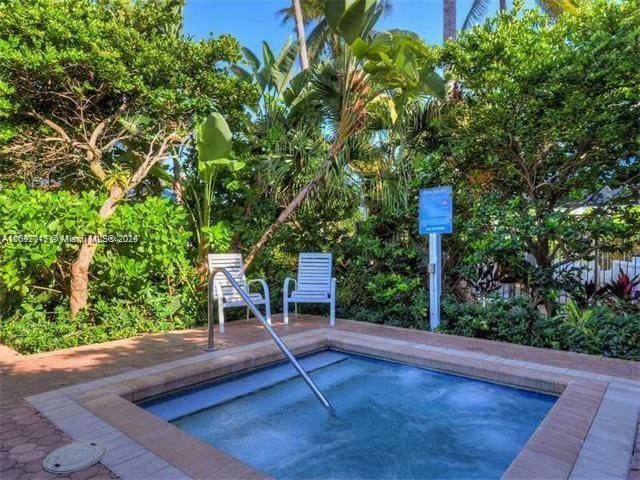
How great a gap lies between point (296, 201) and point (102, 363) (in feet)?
13.2

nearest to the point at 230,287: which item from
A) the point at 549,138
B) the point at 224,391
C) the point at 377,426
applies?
the point at 224,391

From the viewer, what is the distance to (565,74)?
5609 mm

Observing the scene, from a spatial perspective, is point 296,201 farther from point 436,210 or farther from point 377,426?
point 377,426

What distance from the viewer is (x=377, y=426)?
3.59 meters

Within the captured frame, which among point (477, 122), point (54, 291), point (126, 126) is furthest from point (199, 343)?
point (477, 122)

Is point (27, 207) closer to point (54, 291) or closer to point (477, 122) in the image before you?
point (54, 291)

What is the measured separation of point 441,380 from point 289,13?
70.2 feet

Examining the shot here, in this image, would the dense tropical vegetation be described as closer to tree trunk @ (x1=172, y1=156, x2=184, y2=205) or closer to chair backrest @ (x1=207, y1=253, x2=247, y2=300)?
tree trunk @ (x1=172, y1=156, x2=184, y2=205)

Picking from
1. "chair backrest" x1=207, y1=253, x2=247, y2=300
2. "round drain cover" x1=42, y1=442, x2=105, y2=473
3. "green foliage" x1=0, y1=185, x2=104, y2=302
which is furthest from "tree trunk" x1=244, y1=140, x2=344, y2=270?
"round drain cover" x1=42, y1=442, x2=105, y2=473

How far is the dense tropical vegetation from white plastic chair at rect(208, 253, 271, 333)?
16.9 inches

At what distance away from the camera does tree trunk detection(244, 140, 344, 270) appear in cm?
717

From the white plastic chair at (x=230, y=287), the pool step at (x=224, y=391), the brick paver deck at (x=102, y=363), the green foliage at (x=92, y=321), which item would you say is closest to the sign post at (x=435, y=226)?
the brick paver deck at (x=102, y=363)

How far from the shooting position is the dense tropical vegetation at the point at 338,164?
539cm

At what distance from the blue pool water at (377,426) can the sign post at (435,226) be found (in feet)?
5.83
